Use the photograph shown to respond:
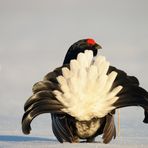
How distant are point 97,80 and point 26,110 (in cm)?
111

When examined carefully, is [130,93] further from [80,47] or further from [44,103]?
[44,103]

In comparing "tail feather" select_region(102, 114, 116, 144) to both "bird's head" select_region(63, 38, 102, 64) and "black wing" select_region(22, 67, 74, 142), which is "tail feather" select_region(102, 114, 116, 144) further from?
"bird's head" select_region(63, 38, 102, 64)

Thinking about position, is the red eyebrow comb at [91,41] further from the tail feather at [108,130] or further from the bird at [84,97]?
the tail feather at [108,130]

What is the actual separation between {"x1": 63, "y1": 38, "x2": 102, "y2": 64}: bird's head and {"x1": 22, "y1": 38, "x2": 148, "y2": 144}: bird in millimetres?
404

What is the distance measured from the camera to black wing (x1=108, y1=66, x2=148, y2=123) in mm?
9125

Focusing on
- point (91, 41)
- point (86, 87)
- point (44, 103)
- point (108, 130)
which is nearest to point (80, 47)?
point (91, 41)

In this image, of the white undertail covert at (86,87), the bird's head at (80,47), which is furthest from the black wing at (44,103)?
the bird's head at (80,47)

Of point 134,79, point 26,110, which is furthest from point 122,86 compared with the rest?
point 26,110

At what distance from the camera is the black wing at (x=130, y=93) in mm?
9125

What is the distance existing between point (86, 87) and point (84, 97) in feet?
0.52

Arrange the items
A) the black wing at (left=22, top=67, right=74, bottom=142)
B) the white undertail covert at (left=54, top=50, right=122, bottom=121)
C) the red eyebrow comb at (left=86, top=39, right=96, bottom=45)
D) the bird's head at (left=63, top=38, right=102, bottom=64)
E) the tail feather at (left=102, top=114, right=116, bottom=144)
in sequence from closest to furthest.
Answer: the white undertail covert at (left=54, top=50, right=122, bottom=121) < the black wing at (left=22, top=67, right=74, bottom=142) < the tail feather at (left=102, top=114, right=116, bottom=144) < the bird's head at (left=63, top=38, right=102, bottom=64) < the red eyebrow comb at (left=86, top=39, right=96, bottom=45)

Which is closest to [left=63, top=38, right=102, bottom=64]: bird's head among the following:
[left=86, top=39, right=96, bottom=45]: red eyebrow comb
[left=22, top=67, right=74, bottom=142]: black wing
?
[left=86, top=39, right=96, bottom=45]: red eyebrow comb

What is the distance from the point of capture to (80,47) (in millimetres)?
9547

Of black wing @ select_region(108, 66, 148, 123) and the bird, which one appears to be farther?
black wing @ select_region(108, 66, 148, 123)
